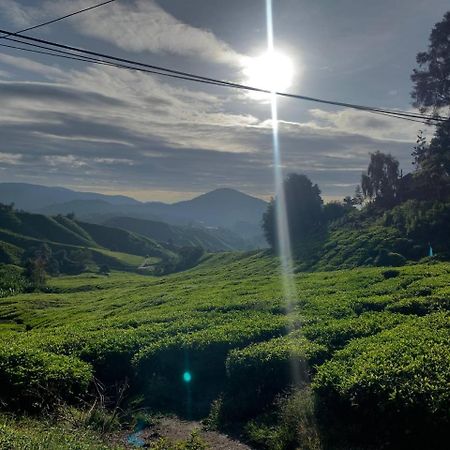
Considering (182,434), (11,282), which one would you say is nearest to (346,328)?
(182,434)

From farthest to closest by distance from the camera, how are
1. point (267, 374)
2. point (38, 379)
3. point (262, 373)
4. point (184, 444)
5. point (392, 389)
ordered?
point (262, 373), point (267, 374), point (38, 379), point (184, 444), point (392, 389)

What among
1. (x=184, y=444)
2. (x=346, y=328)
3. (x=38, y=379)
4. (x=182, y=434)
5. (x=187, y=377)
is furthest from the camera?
(x=346, y=328)

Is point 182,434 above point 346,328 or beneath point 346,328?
beneath

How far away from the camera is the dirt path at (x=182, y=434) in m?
15.0

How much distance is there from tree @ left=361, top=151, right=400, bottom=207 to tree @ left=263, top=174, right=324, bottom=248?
1398cm

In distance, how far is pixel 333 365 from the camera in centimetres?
1627

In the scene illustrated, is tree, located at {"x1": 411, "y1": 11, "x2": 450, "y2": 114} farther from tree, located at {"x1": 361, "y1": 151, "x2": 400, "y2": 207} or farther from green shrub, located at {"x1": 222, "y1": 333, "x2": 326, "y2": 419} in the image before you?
green shrub, located at {"x1": 222, "y1": 333, "x2": 326, "y2": 419}

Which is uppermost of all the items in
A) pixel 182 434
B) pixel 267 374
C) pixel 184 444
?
pixel 267 374

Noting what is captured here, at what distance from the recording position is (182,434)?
16172 mm

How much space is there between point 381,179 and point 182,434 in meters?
91.5

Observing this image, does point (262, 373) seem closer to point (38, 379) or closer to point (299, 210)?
Result: point (38, 379)

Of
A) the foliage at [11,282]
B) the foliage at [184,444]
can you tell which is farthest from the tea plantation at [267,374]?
the foliage at [11,282]

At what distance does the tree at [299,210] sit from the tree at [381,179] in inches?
550

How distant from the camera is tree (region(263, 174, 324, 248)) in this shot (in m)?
110
